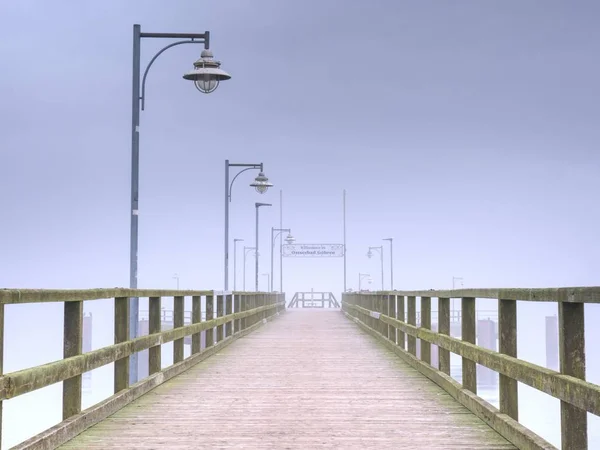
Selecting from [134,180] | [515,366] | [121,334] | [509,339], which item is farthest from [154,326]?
[515,366]

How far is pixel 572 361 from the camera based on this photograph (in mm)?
5895

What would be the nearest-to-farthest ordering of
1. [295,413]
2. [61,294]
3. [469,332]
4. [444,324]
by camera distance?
[61,294], [295,413], [469,332], [444,324]

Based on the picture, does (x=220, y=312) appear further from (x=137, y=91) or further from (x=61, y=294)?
(x=61, y=294)

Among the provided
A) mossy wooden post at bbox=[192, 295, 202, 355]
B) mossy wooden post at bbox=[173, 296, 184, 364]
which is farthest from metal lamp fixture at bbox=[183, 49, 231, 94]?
mossy wooden post at bbox=[173, 296, 184, 364]

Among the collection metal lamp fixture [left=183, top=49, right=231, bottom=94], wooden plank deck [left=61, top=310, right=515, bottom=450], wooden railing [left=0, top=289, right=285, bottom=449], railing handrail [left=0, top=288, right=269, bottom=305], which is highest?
metal lamp fixture [left=183, top=49, right=231, bottom=94]

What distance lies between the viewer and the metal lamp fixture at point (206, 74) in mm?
17641

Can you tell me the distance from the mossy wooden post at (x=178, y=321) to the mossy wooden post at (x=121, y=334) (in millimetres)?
3371

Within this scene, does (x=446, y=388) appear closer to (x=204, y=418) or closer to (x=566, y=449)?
(x=204, y=418)

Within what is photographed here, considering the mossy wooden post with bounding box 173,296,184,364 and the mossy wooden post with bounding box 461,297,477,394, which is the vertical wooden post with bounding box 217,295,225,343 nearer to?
the mossy wooden post with bounding box 173,296,184,364

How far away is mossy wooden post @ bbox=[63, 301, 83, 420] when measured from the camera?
746 cm

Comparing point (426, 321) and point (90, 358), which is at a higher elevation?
point (426, 321)

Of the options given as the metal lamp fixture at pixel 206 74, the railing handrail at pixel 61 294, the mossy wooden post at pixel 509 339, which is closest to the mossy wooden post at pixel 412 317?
the railing handrail at pixel 61 294

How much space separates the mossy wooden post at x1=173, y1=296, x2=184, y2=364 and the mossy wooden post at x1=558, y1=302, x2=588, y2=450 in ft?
26.3

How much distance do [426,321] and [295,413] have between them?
444 cm
